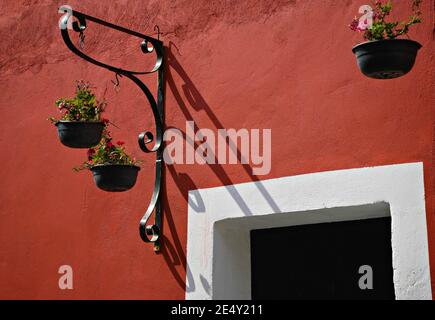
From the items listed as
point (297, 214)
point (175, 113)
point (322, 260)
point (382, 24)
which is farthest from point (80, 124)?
point (382, 24)

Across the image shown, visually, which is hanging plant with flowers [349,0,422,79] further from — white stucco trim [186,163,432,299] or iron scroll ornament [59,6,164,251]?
iron scroll ornament [59,6,164,251]

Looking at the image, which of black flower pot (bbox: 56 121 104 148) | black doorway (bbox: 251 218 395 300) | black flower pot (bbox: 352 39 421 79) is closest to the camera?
black flower pot (bbox: 352 39 421 79)

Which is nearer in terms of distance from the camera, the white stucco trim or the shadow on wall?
the white stucco trim

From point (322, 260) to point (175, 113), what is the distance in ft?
4.36

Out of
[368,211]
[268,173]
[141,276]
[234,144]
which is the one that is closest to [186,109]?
[234,144]

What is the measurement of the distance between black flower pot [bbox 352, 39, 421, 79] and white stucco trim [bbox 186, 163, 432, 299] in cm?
54

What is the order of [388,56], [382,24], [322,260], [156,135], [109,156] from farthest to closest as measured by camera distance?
[156,135] → [109,156] → [322,260] → [382,24] → [388,56]

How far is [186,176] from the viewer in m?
4.92

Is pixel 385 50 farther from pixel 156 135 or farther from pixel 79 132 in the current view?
pixel 79 132

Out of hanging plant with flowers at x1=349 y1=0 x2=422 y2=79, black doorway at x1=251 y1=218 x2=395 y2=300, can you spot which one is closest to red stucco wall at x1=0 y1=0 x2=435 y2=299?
hanging plant with flowers at x1=349 y1=0 x2=422 y2=79

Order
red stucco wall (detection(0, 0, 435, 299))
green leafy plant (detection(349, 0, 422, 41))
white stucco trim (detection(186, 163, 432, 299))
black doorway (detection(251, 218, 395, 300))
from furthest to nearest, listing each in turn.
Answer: black doorway (detection(251, 218, 395, 300)), red stucco wall (detection(0, 0, 435, 299)), white stucco trim (detection(186, 163, 432, 299)), green leafy plant (detection(349, 0, 422, 41))

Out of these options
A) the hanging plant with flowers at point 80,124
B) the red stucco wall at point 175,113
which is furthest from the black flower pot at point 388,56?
the hanging plant with flowers at point 80,124

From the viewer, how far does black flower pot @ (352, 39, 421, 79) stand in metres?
3.71

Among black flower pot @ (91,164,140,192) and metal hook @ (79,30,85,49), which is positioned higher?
metal hook @ (79,30,85,49)
